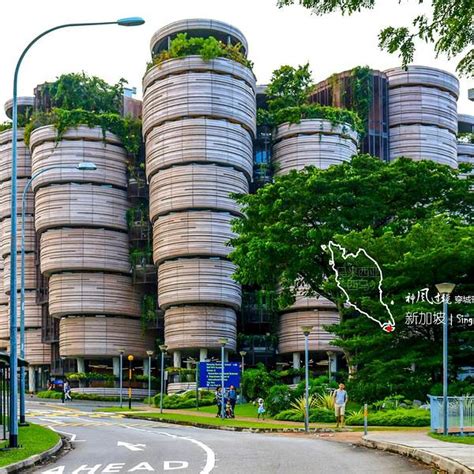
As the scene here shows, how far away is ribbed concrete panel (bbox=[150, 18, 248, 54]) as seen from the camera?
89750mm

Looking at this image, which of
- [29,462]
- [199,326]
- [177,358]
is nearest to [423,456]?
[29,462]

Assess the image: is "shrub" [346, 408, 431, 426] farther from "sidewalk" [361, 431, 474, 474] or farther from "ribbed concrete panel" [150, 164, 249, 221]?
"ribbed concrete panel" [150, 164, 249, 221]

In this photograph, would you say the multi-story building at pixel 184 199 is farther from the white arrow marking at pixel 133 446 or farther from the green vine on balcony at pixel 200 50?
the white arrow marking at pixel 133 446

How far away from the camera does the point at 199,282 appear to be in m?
82.0

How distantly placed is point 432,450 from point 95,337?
230 ft

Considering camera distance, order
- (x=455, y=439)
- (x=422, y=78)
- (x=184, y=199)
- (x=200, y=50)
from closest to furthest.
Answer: (x=455, y=439) → (x=184, y=199) → (x=200, y=50) → (x=422, y=78)

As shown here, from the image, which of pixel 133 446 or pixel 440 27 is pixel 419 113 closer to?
pixel 133 446

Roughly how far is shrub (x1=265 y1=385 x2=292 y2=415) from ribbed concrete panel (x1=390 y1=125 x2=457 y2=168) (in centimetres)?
5390

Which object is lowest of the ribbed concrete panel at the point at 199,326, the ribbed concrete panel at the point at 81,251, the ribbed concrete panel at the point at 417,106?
the ribbed concrete panel at the point at 199,326

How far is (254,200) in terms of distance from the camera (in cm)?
5219

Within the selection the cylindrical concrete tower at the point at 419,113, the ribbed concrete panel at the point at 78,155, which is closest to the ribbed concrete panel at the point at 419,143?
the cylindrical concrete tower at the point at 419,113

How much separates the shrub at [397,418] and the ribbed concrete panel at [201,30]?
57505mm

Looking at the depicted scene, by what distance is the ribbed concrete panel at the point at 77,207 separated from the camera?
88875mm

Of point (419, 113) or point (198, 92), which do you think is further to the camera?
point (419, 113)
